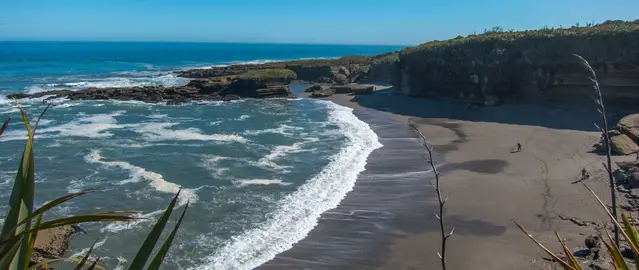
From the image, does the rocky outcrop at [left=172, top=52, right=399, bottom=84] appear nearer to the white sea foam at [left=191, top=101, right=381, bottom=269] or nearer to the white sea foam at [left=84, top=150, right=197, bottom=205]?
the white sea foam at [left=191, top=101, right=381, bottom=269]

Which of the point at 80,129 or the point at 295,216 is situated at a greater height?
the point at 295,216

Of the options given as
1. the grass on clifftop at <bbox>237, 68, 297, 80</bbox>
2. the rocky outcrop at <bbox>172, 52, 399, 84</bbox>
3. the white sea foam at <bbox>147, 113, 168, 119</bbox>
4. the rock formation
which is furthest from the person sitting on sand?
the rocky outcrop at <bbox>172, 52, 399, 84</bbox>

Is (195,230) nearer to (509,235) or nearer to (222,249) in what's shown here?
(222,249)

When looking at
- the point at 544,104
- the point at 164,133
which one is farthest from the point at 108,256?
the point at 544,104

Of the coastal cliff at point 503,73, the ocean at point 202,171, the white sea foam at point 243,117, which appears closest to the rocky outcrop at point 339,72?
the coastal cliff at point 503,73

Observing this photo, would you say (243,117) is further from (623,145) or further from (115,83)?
(115,83)

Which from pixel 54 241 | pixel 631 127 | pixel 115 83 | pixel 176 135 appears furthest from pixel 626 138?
pixel 115 83

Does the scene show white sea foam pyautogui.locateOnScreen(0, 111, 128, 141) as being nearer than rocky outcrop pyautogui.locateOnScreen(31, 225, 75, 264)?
No
